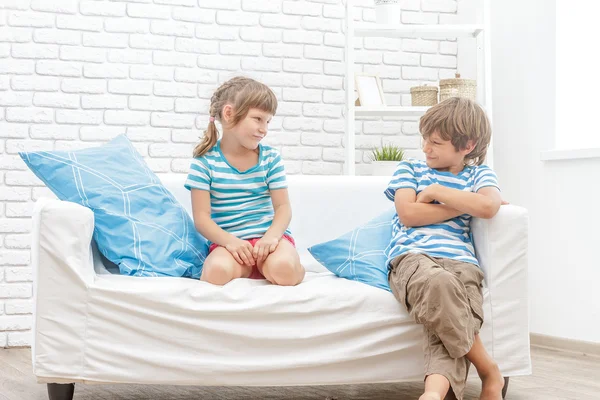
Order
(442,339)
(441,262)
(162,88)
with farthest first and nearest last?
(162,88) < (441,262) < (442,339)

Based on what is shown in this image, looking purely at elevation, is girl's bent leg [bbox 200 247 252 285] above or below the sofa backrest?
below

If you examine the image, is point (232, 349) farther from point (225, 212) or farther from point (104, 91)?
point (104, 91)

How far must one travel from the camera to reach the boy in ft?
6.36

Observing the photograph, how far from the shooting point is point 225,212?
2.41 m

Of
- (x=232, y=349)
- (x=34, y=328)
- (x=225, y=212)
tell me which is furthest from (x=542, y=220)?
(x=34, y=328)

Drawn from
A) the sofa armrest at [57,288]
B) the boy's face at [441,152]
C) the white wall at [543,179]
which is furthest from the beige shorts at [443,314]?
the white wall at [543,179]

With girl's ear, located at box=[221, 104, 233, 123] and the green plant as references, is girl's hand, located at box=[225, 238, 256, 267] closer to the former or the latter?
girl's ear, located at box=[221, 104, 233, 123]

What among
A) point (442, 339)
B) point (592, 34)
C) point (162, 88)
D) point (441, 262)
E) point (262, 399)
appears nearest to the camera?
point (442, 339)

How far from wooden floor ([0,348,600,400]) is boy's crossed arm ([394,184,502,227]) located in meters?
0.54

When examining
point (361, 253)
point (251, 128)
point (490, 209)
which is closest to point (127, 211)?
point (251, 128)

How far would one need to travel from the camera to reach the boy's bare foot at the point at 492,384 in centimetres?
202

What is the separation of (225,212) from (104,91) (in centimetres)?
150

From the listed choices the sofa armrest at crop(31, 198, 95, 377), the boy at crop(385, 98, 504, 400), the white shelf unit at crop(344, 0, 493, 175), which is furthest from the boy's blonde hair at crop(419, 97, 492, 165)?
the white shelf unit at crop(344, 0, 493, 175)

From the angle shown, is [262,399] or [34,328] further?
[262,399]
